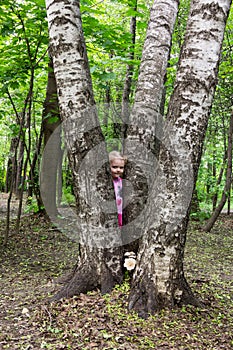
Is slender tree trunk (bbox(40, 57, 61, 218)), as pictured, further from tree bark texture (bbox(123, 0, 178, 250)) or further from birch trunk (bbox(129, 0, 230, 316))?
birch trunk (bbox(129, 0, 230, 316))

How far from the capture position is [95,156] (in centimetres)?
310

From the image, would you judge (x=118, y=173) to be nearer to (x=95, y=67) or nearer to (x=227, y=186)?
(x=95, y=67)

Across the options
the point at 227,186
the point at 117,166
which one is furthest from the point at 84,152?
the point at 227,186

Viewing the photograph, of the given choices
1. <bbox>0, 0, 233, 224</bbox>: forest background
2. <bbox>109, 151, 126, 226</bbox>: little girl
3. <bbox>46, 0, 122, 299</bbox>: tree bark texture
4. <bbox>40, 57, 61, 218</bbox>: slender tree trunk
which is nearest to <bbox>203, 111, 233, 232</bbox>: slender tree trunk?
<bbox>0, 0, 233, 224</bbox>: forest background

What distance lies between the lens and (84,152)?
3.08m

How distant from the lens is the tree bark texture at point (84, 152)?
3051 millimetres

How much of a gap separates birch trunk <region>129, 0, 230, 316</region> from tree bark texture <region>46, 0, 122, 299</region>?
41cm

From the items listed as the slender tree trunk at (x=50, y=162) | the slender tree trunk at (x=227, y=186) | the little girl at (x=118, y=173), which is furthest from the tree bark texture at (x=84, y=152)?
the slender tree trunk at (x=227, y=186)

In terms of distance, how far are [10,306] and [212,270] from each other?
2919 mm

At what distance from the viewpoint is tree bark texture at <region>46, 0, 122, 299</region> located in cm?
305

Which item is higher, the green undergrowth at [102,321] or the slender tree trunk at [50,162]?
the slender tree trunk at [50,162]

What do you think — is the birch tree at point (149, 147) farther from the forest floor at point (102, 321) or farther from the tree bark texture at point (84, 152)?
the forest floor at point (102, 321)

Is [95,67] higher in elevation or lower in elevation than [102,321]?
higher

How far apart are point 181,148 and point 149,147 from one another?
2.08 feet
